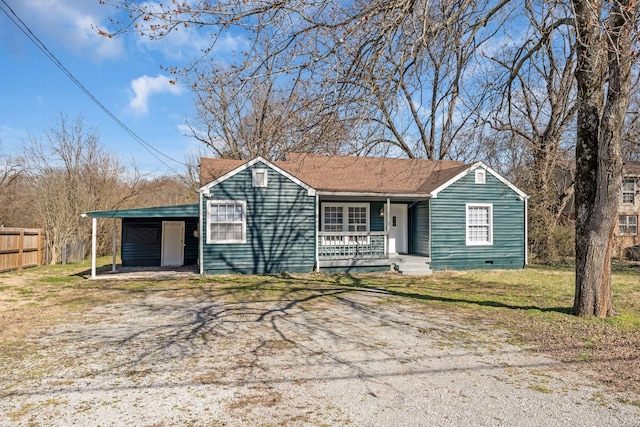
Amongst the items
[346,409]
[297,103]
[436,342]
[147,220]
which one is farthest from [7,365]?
[147,220]

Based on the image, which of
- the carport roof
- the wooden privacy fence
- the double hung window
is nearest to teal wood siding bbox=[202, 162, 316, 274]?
the carport roof

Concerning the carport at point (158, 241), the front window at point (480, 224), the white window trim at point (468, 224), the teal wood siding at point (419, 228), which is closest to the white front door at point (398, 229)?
the teal wood siding at point (419, 228)

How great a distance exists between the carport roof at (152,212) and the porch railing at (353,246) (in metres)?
4.64

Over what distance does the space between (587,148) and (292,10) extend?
5.54 metres

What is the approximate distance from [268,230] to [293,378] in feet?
32.8

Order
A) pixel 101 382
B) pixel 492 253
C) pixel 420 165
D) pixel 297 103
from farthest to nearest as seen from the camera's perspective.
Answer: pixel 420 165 → pixel 492 253 → pixel 297 103 → pixel 101 382

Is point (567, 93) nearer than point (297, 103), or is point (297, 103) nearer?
point (297, 103)

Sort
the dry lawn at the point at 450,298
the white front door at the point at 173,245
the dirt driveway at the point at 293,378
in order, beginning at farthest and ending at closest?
the white front door at the point at 173,245 → the dry lawn at the point at 450,298 → the dirt driveway at the point at 293,378

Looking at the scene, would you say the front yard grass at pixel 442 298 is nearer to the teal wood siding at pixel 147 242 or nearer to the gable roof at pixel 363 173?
the teal wood siding at pixel 147 242

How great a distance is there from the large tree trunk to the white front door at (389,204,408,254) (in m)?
10.1

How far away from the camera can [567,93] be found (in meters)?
7.29

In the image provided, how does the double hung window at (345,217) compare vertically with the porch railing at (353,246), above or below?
above

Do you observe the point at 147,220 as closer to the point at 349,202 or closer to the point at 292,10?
the point at 349,202

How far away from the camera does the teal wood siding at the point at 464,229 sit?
15734 mm
